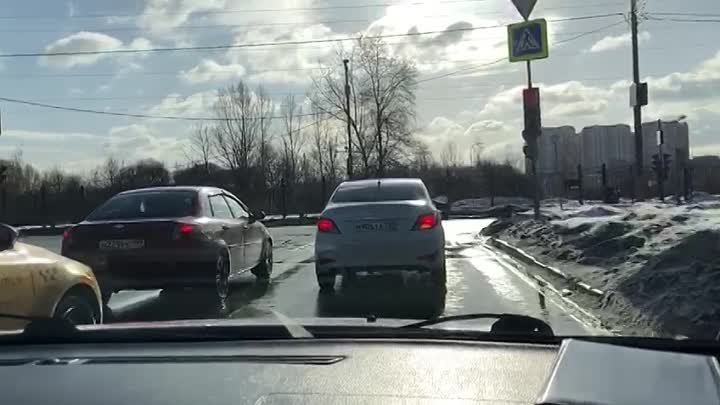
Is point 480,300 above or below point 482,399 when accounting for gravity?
below

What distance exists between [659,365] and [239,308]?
7.22m

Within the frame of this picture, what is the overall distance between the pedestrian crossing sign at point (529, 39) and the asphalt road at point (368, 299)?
6303 mm

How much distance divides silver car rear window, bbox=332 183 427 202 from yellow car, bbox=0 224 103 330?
4.81 meters

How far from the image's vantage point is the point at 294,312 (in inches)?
338

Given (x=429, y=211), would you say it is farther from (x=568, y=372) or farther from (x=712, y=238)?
(x=568, y=372)

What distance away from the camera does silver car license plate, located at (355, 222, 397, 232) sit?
32.0ft

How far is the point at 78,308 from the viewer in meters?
5.83

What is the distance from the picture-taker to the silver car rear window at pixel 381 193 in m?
10.3

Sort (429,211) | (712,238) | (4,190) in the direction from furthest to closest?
(4,190) → (429,211) → (712,238)

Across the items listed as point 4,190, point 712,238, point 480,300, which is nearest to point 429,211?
point 480,300

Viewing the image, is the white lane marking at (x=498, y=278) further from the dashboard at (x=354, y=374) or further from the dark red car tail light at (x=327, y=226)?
the dashboard at (x=354, y=374)

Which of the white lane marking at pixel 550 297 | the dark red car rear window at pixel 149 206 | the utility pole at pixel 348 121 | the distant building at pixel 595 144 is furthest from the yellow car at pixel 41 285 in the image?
the distant building at pixel 595 144

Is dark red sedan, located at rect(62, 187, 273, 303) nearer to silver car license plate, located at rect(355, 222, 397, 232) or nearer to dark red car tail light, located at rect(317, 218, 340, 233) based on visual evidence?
dark red car tail light, located at rect(317, 218, 340, 233)

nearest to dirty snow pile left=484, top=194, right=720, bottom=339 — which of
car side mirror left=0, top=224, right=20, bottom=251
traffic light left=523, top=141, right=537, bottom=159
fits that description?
traffic light left=523, top=141, right=537, bottom=159
